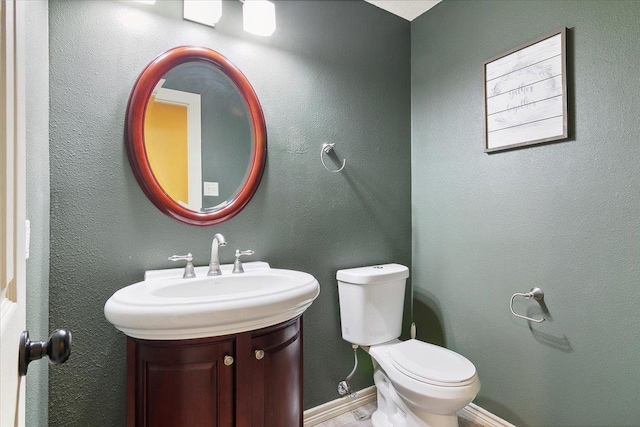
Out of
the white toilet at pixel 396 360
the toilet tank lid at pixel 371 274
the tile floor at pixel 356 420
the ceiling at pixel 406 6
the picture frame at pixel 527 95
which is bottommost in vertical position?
the tile floor at pixel 356 420

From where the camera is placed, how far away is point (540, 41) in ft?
4.76

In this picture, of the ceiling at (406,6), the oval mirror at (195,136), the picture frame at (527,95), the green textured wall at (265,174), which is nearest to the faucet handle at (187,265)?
the green textured wall at (265,174)

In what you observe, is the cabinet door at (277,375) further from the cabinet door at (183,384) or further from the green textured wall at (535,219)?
the green textured wall at (535,219)

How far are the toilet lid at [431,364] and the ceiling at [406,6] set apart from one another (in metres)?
2.00

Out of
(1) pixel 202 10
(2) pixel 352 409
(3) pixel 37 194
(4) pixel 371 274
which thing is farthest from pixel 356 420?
(1) pixel 202 10

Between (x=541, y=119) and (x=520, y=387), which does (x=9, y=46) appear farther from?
(x=520, y=387)

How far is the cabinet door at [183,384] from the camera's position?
964 millimetres

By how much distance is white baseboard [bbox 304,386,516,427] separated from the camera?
1627mm

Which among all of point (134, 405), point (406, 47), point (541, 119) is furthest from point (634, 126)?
point (134, 405)

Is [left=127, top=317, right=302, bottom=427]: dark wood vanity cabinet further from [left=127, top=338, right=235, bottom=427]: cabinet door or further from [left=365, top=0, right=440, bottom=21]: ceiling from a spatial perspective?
[left=365, top=0, right=440, bottom=21]: ceiling

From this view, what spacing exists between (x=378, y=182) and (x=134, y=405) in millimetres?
1578

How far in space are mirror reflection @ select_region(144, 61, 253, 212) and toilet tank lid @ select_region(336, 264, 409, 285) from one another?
0.73m

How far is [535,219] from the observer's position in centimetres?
149

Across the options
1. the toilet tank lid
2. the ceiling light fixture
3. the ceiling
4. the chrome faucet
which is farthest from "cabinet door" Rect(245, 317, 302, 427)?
the ceiling
